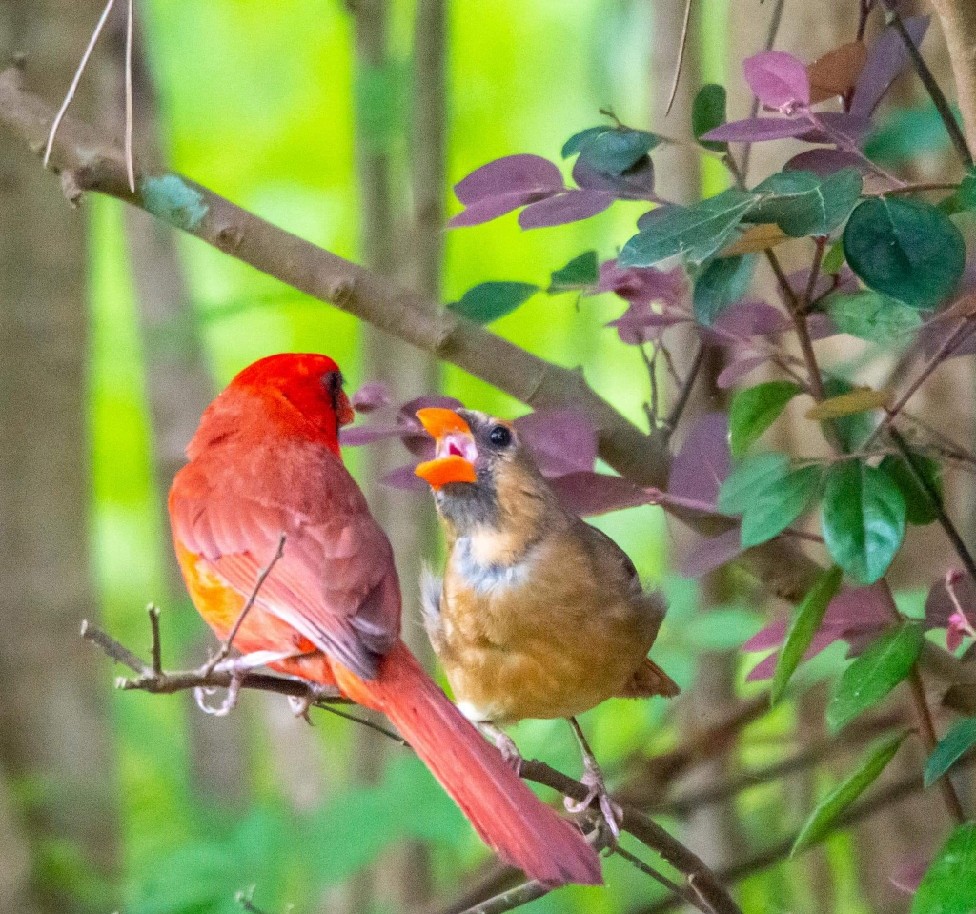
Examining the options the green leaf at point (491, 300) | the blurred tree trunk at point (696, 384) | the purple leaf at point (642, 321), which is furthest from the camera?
the blurred tree trunk at point (696, 384)

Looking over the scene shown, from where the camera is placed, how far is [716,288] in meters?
1.89

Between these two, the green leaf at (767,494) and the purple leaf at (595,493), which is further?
the purple leaf at (595,493)

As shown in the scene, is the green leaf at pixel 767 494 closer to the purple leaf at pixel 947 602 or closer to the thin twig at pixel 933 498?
the thin twig at pixel 933 498

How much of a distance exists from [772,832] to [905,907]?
28.1 inches

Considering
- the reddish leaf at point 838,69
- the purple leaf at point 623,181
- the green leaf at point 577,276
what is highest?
the reddish leaf at point 838,69

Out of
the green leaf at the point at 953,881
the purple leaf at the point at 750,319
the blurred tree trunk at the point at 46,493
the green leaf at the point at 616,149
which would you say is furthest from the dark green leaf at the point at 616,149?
the blurred tree trunk at the point at 46,493

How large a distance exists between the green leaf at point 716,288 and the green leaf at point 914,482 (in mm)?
345

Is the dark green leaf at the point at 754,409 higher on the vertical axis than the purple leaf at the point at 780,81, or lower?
lower

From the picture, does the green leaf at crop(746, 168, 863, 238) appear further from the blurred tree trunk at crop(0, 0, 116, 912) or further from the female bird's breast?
the blurred tree trunk at crop(0, 0, 116, 912)

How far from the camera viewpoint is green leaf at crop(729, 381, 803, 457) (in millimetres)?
1971

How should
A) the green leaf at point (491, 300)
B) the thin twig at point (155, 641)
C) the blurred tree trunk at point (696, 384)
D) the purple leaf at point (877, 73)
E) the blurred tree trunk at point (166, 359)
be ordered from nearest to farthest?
the thin twig at point (155, 641) < the purple leaf at point (877, 73) < the green leaf at point (491, 300) < the blurred tree trunk at point (696, 384) < the blurred tree trunk at point (166, 359)

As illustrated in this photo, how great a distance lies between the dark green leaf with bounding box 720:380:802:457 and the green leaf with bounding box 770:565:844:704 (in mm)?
215

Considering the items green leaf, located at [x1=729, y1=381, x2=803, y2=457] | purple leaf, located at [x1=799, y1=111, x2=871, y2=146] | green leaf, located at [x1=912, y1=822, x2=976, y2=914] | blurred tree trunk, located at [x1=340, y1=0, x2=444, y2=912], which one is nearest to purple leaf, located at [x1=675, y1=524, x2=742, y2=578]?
green leaf, located at [x1=729, y1=381, x2=803, y2=457]

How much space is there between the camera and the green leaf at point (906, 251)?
5.28ft
